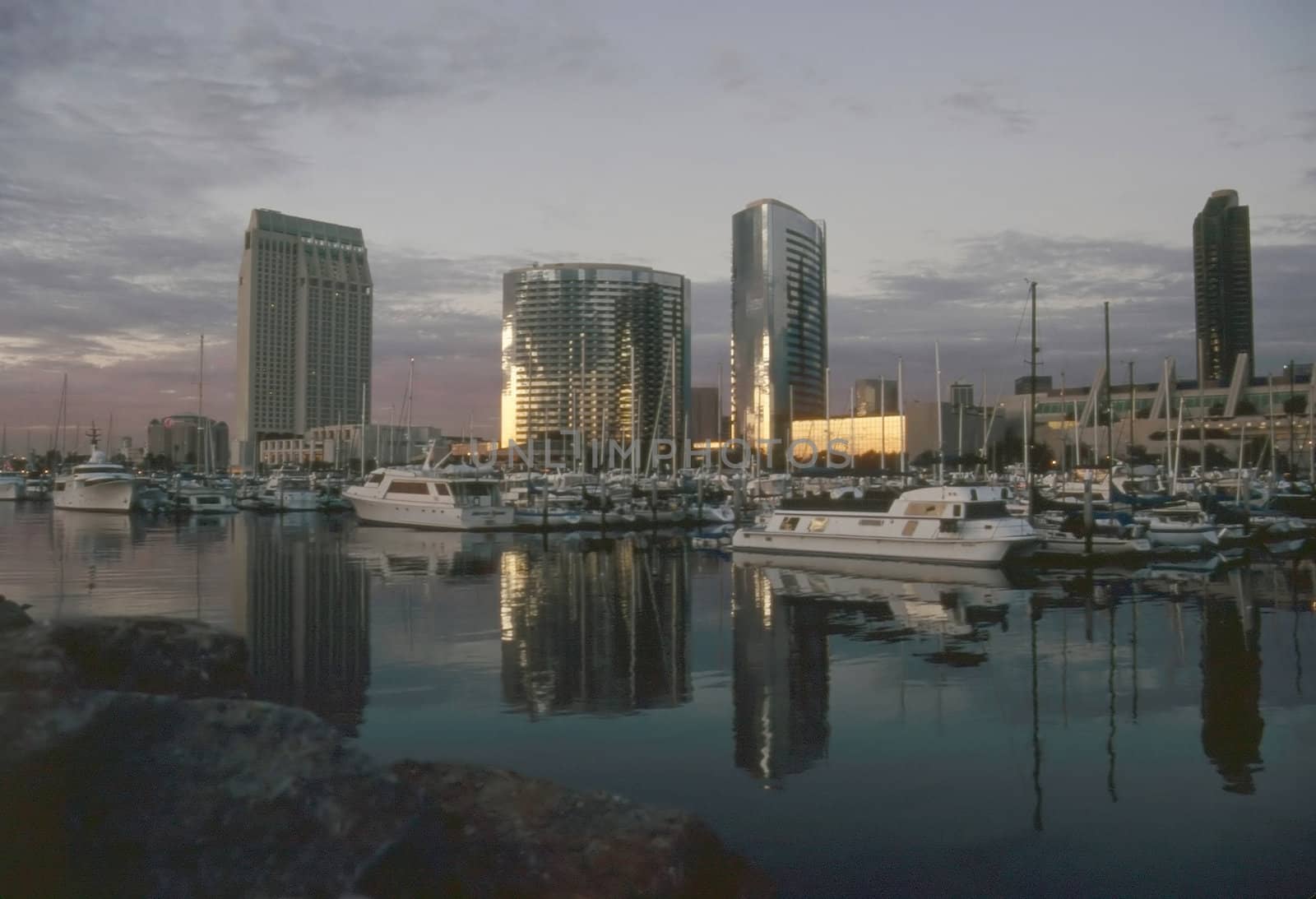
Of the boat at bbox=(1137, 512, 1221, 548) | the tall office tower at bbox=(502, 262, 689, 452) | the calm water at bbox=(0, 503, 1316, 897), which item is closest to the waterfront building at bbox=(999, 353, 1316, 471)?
the tall office tower at bbox=(502, 262, 689, 452)

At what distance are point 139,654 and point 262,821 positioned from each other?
3.86 meters

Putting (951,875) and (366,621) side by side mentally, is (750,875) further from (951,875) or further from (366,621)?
(366,621)

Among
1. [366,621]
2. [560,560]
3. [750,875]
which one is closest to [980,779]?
[750,875]

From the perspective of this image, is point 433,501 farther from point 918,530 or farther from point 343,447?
point 343,447

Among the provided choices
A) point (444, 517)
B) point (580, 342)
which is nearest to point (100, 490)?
point (444, 517)

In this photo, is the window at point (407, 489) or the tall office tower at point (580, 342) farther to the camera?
the tall office tower at point (580, 342)

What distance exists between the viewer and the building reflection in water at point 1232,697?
35.4 ft

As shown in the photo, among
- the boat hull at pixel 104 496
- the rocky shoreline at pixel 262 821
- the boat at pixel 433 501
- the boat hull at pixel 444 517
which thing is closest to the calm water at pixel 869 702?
the rocky shoreline at pixel 262 821

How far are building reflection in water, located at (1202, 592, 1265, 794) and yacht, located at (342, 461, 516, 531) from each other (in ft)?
128

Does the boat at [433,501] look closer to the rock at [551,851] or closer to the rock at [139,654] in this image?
the rock at [139,654]

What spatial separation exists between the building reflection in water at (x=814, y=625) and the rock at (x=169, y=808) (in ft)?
17.2

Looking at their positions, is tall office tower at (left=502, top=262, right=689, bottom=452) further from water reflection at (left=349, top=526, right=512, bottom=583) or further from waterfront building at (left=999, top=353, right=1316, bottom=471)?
water reflection at (left=349, top=526, right=512, bottom=583)

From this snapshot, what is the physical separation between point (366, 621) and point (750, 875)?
15331mm

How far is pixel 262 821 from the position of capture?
595cm
